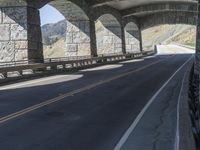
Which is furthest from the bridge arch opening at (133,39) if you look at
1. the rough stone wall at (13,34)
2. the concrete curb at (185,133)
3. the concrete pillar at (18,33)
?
the concrete curb at (185,133)

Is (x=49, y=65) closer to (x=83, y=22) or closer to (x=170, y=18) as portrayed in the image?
(x=83, y=22)

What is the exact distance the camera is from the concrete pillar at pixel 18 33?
3378 cm

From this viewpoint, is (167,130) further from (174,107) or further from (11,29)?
(11,29)

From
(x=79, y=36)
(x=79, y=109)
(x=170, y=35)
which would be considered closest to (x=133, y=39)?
(x=79, y=36)

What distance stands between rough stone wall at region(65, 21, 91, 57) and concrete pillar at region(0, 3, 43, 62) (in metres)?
16.2

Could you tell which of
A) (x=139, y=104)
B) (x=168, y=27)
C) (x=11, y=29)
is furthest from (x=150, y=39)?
(x=139, y=104)

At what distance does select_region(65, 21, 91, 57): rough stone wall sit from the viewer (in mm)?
51219

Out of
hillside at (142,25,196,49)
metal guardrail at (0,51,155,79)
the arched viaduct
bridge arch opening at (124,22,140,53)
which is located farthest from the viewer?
hillside at (142,25,196,49)

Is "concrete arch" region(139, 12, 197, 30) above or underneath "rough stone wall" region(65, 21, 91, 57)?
above

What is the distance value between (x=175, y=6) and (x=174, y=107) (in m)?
61.1

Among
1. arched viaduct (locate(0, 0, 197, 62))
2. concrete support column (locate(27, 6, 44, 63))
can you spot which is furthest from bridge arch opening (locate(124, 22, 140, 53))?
concrete support column (locate(27, 6, 44, 63))

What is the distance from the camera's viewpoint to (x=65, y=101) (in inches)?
632

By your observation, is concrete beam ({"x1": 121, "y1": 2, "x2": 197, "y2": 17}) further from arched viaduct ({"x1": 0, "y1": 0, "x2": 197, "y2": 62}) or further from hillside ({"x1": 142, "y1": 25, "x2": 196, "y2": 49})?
hillside ({"x1": 142, "y1": 25, "x2": 196, "y2": 49})

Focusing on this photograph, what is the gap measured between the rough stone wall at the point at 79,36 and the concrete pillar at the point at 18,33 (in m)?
16.2
